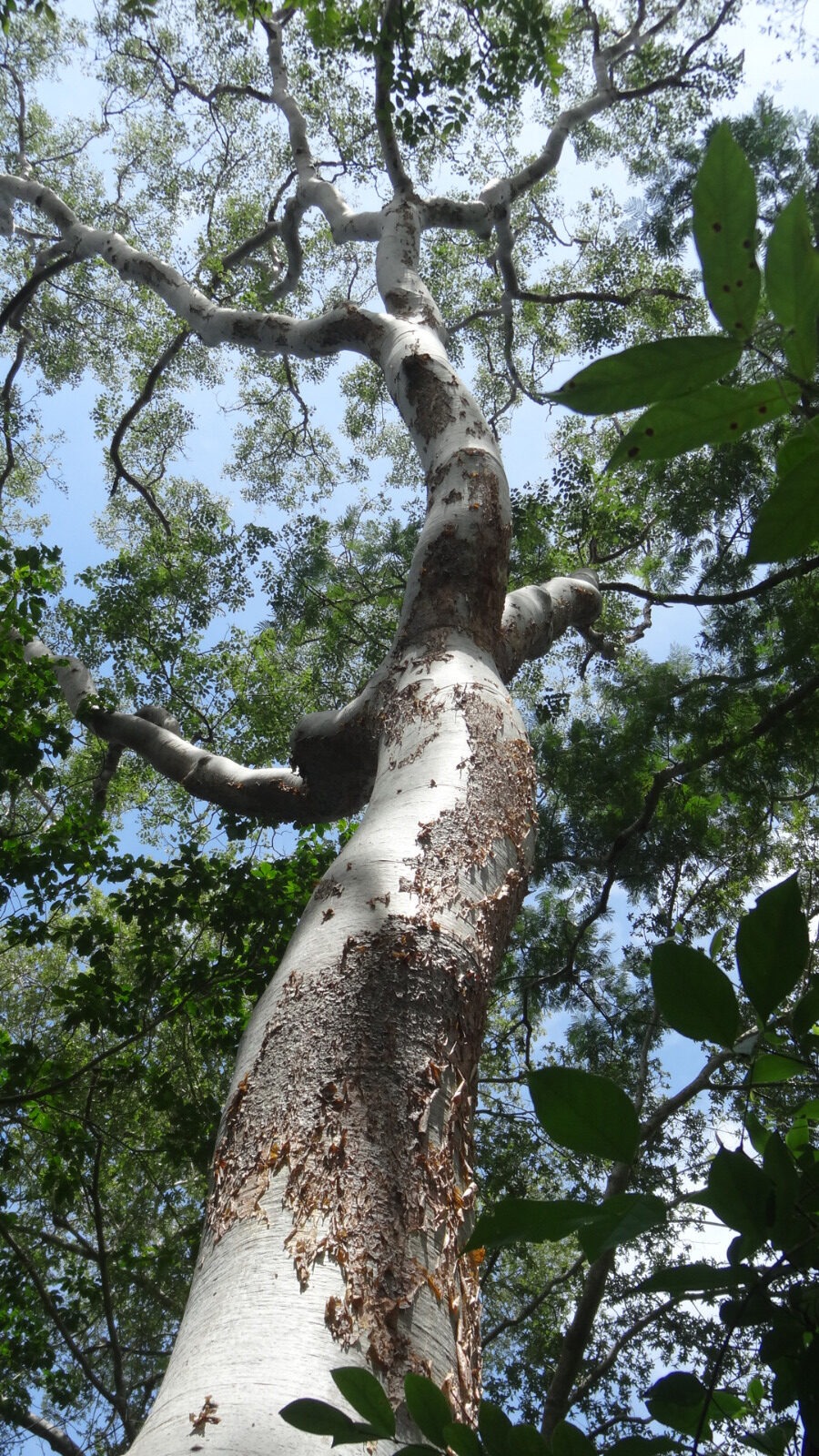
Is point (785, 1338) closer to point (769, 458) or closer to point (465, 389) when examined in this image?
point (465, 389)

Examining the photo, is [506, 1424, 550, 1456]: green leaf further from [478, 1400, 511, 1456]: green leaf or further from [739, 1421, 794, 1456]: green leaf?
[739, 1421, 794, 1456]: green leaf

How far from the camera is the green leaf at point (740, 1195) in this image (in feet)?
1.38

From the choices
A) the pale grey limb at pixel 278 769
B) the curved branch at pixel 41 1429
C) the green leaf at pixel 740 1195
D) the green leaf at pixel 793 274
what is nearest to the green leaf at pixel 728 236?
the green leaf at pixel 793 274

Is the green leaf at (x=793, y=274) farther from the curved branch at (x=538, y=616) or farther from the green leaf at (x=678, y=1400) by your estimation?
the curved branch at (x=538, y=616)

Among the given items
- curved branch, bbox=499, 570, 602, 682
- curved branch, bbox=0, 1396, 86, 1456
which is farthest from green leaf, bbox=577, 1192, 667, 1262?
curved branch, bbox=0, 1396, 86, 1456

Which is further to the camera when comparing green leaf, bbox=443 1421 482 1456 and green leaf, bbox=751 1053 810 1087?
green leaf, bbox=751 1053 810 1087

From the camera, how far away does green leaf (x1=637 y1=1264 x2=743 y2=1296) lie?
411mm

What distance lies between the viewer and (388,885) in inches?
56.9

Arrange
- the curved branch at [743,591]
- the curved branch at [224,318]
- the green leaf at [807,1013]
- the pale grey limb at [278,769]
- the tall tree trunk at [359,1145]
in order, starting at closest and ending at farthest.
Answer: the green leaf at [807,1013]
the tall tree trunk at [359,1145]
the curved branch at [743,591]
the pale grey limb at [278,769]
the curved branch at [224,318]

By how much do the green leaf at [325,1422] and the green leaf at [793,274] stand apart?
504mm

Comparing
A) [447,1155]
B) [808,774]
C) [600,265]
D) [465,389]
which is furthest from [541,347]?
[447,1155]

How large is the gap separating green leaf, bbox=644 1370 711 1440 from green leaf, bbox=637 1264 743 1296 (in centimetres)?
15

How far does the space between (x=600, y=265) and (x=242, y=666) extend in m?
5.01

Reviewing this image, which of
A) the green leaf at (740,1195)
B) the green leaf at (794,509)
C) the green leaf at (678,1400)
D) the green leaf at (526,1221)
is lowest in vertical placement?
the green leaf at (678,1400)
